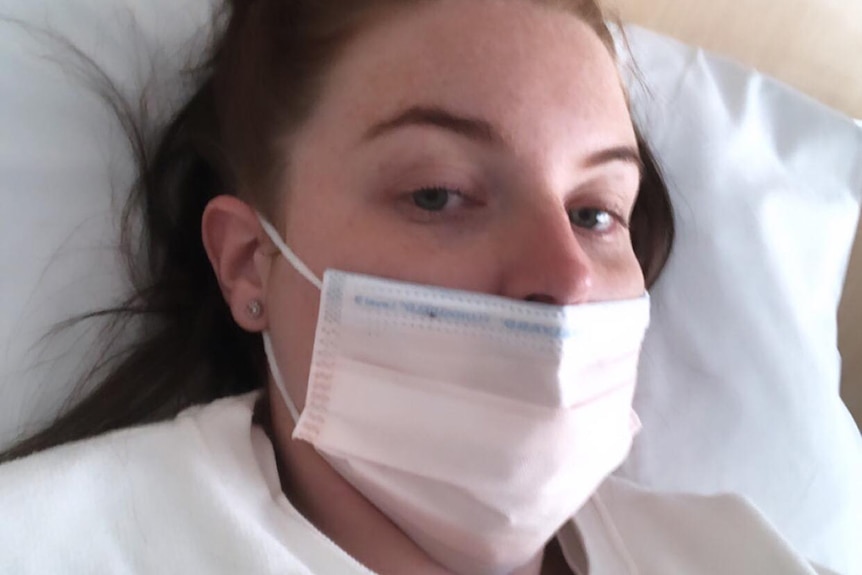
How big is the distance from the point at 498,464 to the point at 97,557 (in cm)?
39

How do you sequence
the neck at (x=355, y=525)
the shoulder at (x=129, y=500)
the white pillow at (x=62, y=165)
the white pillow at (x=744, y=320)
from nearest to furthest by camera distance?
the shoulder at (x=129, y=500) < the neck at (x=355, y=525) < the white pillow at (x=62, y=165) < the white pillow at (x=744, y=320)

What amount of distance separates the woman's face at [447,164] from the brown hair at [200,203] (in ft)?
0.27

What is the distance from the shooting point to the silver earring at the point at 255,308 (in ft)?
2.99

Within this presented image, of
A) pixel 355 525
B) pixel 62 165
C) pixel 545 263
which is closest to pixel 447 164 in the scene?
pixel 545 263

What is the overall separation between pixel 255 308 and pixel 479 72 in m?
0.37

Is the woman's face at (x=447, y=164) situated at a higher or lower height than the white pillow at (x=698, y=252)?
higher

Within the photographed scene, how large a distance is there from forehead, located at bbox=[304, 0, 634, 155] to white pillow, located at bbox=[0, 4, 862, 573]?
434mm

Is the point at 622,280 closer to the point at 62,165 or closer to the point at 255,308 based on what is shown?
the point at 255,308

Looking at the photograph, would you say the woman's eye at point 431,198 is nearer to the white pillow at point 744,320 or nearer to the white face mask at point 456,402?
the white face mask at point 456,402

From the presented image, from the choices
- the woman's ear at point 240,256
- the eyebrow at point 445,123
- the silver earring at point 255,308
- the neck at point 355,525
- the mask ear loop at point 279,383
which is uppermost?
the eyebrow at point 445,123

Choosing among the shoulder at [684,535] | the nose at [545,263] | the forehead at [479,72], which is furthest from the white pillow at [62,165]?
the shoulder at [684,535]

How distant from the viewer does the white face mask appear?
749 mm

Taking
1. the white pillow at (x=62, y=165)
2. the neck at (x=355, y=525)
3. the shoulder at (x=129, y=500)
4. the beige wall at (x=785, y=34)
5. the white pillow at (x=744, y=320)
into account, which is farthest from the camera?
the beige wall at (x=785, y=34)

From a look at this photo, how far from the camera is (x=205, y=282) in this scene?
111cm
